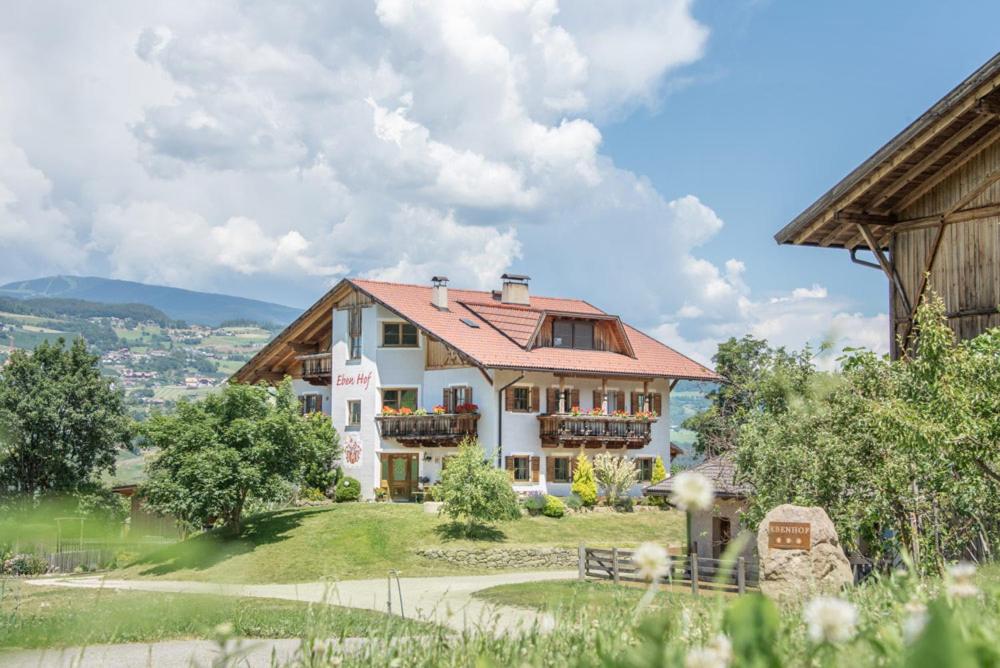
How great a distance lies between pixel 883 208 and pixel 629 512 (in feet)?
85.0

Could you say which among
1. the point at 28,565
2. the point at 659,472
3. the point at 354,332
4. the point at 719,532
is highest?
the point at 354,332

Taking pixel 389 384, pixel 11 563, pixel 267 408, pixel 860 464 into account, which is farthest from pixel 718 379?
pixel 860 464

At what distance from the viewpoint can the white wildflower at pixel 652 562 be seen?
8.39 feet

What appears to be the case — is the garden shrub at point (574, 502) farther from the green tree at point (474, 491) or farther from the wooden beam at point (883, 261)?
the wooden beam at point (883, 261)

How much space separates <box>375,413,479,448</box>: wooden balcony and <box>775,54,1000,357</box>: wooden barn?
2472 centimetres

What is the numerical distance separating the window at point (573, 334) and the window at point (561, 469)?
5.04m

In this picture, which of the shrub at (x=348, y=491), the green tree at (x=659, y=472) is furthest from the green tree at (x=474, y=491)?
the green tree at (x=659, y=472)

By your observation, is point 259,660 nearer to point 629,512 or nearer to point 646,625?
point 646,625

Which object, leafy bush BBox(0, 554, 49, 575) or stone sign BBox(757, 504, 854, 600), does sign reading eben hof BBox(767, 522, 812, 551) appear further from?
leafy bush BBox(0, 554, 49, 575)

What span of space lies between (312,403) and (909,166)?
37312 millimetres

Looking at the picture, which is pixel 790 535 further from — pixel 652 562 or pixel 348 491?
pixel 348 491

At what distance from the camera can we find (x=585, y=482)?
43531 mm

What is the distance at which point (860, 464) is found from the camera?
16.7 metres

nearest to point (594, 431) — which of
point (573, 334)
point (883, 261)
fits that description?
point (573, 334)
